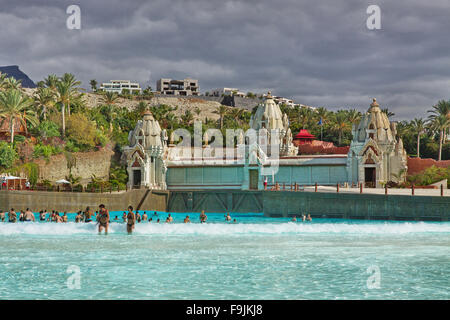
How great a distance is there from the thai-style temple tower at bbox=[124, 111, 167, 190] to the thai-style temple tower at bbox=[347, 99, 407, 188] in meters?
22.1

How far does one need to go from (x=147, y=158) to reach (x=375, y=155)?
26.3 m

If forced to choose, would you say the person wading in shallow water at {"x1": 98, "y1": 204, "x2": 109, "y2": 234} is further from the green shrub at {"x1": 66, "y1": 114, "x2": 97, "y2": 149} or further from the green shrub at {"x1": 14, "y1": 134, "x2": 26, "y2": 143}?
the green shrub at {"x1": 66, "y1": 114, "x2": 97, "y2": 149}

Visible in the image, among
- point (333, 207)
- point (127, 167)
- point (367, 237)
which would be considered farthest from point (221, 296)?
point (127, 167)

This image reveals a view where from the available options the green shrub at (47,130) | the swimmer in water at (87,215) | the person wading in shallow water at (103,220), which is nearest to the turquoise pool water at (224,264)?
the person wading in shallow water at (103,220)

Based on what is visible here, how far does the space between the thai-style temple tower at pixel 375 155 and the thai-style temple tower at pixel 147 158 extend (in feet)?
72.6

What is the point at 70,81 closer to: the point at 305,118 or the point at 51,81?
the point at 51,81

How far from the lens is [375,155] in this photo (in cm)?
5666

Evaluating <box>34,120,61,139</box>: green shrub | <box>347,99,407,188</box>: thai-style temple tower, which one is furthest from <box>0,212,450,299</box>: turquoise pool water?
<box>34,120,61,139</box>: green shrub

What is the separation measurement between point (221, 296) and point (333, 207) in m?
33.7

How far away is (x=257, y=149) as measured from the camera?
201ft

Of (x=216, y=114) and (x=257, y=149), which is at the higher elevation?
(x=216, y=114)

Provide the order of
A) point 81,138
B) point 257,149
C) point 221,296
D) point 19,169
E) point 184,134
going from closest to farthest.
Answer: point 221,296, point 19,169, point 257,149, point 81,138, point 184,134

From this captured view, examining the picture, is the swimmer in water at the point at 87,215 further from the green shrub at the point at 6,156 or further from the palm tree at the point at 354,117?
the palm tree at the point at 354,117
